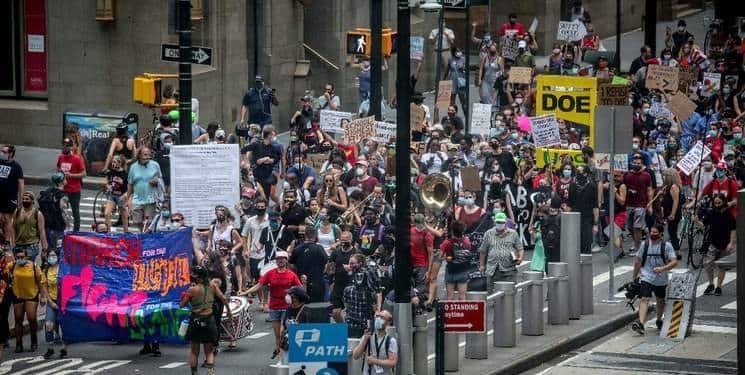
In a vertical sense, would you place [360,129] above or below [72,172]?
above

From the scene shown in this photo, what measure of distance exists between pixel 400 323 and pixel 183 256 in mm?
4056

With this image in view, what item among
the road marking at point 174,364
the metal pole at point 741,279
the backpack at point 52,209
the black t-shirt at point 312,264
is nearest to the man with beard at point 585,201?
the black t-shirt at point 312,264

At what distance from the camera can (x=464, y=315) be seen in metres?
20.7

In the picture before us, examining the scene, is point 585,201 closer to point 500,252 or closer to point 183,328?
point 500,252

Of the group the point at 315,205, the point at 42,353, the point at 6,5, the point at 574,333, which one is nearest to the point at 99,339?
the point at 42,353

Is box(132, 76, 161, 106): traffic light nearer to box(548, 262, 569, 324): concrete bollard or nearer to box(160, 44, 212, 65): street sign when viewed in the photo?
box(160, 44, 212, 65): street sign

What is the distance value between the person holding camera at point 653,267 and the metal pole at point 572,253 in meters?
1.00

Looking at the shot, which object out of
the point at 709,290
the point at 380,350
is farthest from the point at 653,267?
the point at 380,350

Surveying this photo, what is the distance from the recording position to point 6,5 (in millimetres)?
38531

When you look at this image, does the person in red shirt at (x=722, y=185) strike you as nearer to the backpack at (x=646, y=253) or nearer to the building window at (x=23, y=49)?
the backpack at (x=646, y=253)

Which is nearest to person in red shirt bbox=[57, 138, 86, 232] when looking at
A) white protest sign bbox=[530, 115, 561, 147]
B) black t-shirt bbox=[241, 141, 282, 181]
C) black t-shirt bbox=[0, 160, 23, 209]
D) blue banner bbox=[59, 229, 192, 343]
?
black t-shirt bbox=[0, 160, 23, 209]

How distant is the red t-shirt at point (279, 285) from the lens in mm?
22234

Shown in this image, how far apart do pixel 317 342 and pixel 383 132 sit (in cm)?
1202

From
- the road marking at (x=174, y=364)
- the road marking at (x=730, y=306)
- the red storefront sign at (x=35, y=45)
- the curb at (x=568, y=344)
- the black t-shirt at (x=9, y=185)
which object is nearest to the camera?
→ the road marking at (x=174, y=364)
